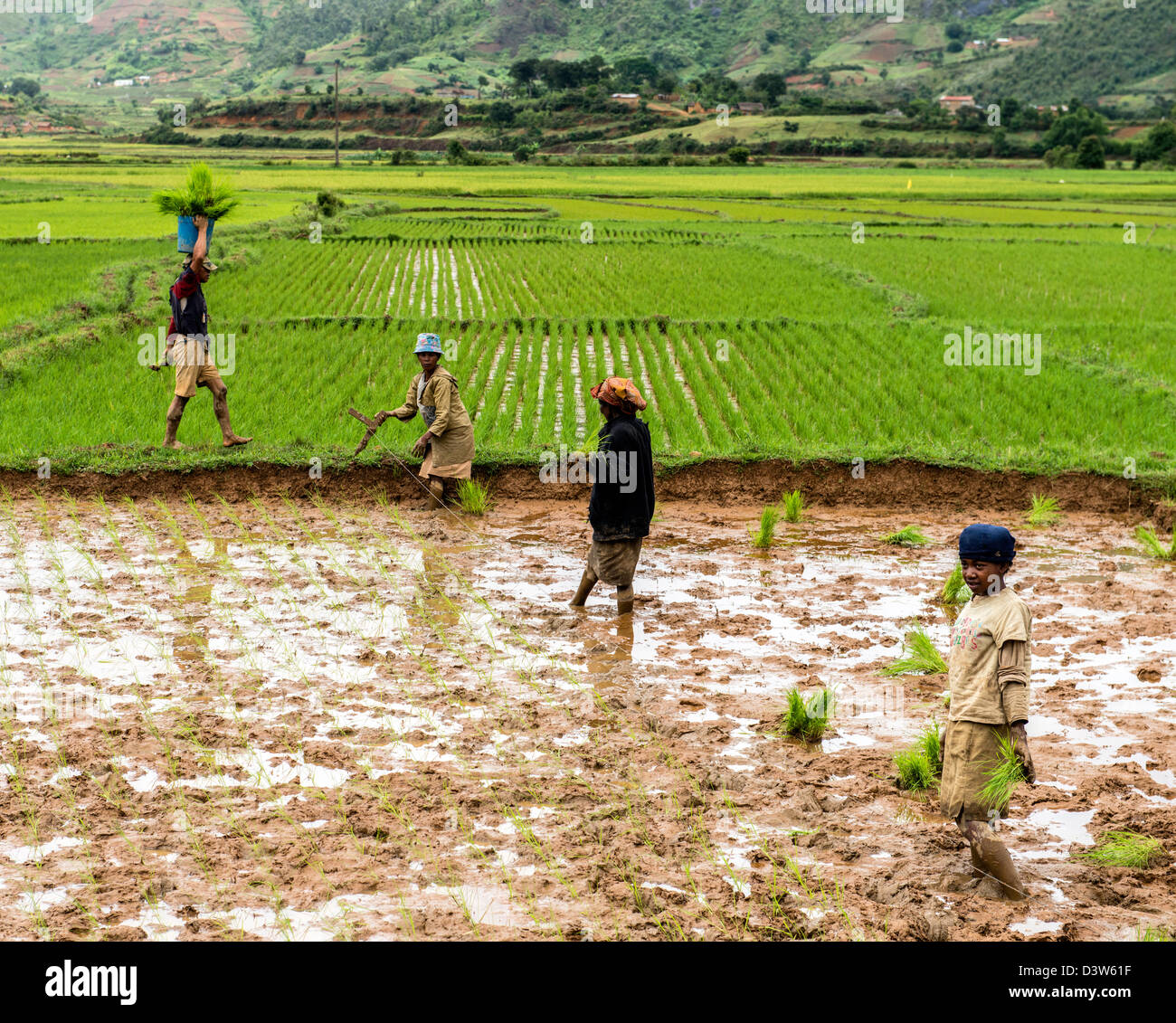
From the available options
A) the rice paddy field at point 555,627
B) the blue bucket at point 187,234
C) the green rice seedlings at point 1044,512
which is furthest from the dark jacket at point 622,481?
the blue bucket at point 187,234

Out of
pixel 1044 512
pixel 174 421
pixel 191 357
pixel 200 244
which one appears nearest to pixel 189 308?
pixel 191 357

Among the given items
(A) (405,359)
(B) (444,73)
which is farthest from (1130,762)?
(B) (444,73)

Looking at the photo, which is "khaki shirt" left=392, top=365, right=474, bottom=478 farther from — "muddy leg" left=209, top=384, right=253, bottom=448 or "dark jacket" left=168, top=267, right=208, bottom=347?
"dark jacket" left=168, top=267, right=208, bottom=347

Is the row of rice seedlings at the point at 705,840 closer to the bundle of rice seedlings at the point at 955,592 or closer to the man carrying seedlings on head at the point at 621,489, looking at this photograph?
the man carrying seedlings on head at the point at 621,489

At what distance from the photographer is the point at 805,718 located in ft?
16.3

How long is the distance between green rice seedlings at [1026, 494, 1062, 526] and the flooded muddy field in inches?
13.6

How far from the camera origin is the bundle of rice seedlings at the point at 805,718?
4941 mm

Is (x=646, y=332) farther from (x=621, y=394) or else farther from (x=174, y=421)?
(x=621, y=394)

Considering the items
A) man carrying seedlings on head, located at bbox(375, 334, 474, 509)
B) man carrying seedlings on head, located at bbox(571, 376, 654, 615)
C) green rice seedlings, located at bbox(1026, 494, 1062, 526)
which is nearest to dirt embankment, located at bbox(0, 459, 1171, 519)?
green rice seedlings, located at bbox(1026, 494, 1062, 526)

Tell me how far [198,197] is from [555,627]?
5005 mm

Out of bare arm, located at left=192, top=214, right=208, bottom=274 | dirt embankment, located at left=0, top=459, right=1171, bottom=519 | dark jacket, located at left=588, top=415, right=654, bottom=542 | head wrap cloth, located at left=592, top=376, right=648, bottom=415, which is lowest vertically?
dirt embankment, located at left=0, top=459, right=1171, bottom=519

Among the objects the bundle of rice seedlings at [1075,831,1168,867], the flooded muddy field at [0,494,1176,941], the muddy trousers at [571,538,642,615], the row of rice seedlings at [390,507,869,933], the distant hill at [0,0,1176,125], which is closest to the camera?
the row of rice seedlings at [390,507,869,933]

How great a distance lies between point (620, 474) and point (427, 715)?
1829 mm

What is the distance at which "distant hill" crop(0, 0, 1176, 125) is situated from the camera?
11731 centimetres
